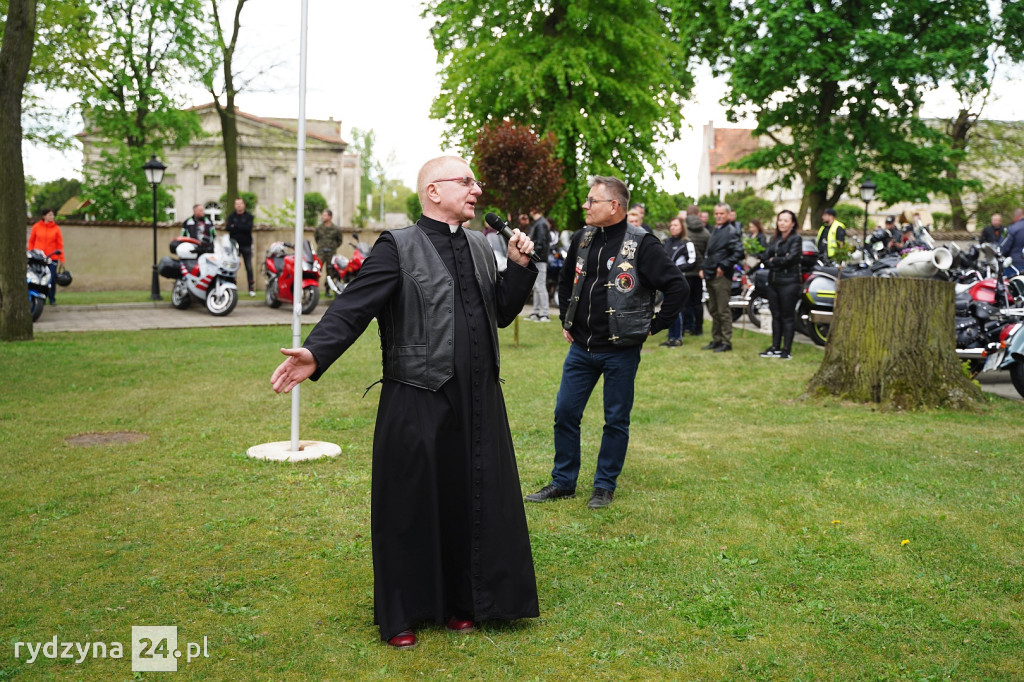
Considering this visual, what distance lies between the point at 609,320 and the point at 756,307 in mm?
11711

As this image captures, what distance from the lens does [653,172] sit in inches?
1150

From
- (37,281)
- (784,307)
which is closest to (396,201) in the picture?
(37,281)

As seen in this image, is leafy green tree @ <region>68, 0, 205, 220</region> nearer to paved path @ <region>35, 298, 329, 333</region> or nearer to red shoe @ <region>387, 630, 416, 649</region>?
paved path @ <region>35, 298, 329, 333</region>

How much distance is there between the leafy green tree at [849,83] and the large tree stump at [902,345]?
21410 millimetres

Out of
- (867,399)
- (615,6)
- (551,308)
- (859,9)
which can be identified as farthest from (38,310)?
(859,9)

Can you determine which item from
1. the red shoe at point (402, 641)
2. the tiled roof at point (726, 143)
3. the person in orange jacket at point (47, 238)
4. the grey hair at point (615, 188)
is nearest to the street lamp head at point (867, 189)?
the person in orange jacket at point (47, 238)

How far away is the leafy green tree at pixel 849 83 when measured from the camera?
94.5ft

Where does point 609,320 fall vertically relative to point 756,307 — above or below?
above

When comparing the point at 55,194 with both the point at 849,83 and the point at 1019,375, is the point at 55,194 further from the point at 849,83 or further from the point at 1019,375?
the point at 1019,375

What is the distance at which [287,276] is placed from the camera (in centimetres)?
1862

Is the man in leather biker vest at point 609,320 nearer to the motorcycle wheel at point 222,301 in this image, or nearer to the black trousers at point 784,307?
the black trousers at point 784,307

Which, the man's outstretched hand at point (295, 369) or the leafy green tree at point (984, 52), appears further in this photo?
the leafy green tree at point (984, 52)

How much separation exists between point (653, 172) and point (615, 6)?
5.03m

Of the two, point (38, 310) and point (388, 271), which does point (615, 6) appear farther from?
point (388, 271)
